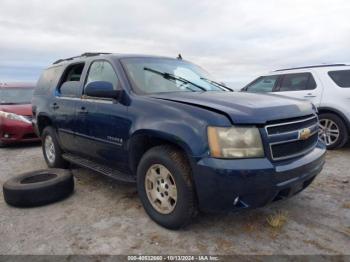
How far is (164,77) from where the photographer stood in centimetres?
399

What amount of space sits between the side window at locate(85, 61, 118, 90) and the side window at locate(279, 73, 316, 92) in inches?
180

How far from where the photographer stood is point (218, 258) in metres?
2.75

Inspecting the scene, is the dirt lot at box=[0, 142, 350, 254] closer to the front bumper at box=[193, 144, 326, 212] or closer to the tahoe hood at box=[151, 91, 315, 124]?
the front bumper at box=[193, 144, 326, 212]

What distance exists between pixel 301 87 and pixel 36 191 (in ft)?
18.5

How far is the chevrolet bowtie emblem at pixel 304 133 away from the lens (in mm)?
3133

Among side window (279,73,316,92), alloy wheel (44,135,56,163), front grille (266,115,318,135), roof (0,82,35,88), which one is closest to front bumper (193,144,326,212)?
front grille (266,115,318,135)

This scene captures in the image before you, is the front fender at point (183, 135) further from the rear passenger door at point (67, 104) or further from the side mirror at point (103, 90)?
the rear passenger door at point (67, 104)

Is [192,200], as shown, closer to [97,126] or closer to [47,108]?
[97,126]

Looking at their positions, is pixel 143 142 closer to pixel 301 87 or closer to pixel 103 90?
pixel 103 90

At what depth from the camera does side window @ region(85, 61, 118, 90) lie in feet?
13.0

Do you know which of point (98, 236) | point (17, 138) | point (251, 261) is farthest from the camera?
point (17, 138)

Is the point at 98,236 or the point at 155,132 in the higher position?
the point at 155,132

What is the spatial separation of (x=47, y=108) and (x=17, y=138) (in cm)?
281

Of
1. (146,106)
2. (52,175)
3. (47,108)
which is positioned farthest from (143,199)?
(47,108)
